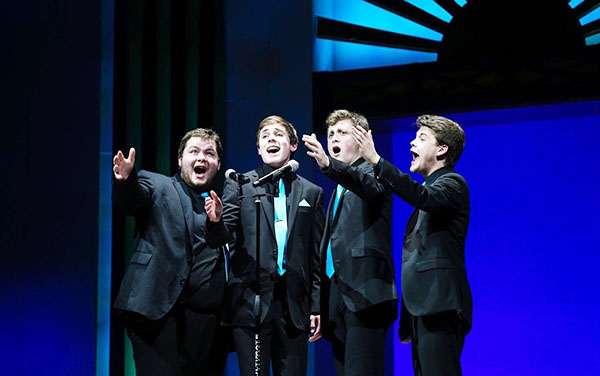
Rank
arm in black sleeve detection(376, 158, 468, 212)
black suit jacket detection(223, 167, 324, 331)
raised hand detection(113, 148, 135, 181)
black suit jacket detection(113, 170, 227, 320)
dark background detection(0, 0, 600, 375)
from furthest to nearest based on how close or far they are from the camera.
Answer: dark background detection(0, 0, 600, 375) < black suit jacket detection(223, 167, 324, 331) < black suit jacket detection(113, 170, 227, 320) < raised hand detection(113, 148, 135, 181) < arm in black sleeve detection(376, 158, 468, 212)

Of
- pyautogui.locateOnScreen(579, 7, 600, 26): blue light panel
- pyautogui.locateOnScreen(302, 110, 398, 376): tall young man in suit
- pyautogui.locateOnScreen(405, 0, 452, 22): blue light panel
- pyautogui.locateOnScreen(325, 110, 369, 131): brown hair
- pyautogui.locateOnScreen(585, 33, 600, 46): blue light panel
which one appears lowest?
pyautogui.locateOnScreen(302, 110, 398, 376): tall young man in suit

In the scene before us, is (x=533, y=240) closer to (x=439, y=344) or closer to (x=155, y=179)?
(x=439, y=344)

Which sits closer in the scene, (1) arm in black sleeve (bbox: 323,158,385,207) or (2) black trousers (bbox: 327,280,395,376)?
(1) arm in black sleeve (bbox: 323,158,385,207)

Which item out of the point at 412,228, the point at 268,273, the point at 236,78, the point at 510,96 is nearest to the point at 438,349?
the point at 412,228

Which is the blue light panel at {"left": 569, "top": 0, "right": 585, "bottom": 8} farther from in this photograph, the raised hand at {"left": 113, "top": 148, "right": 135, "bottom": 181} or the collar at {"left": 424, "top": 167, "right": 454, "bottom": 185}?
the raised hand at {"left": 113, "top": 148, "right": 135, "bottom": 181}

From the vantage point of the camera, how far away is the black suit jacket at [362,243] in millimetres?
3479

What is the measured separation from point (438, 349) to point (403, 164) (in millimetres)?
2880

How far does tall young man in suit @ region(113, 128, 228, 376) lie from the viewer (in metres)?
3.40

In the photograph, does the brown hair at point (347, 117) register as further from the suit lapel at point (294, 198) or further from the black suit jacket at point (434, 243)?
the black suit jacket at point (434, 243)

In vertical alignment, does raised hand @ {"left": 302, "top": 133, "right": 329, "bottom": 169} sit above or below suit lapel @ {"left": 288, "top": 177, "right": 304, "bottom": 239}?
above

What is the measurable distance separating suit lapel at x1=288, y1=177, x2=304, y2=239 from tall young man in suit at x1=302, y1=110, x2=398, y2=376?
17 centimetres

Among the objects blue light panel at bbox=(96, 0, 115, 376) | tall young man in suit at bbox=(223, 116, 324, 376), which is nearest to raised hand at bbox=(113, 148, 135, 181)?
tall young man in suit at bbox=(223, 116, 324, 376)

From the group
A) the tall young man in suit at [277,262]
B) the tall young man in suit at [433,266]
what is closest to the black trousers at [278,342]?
the tall young man in suit at [277,262]

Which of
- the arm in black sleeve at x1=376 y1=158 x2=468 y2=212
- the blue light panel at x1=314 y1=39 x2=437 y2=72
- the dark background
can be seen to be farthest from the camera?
the blue light panel at x1=314 y1=39 x2=437 y2=72
